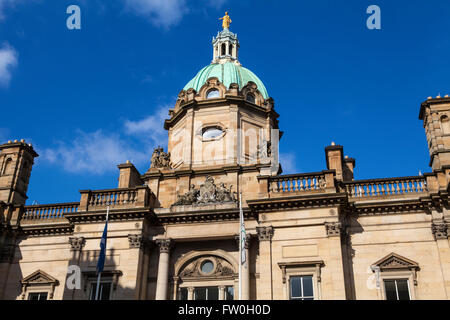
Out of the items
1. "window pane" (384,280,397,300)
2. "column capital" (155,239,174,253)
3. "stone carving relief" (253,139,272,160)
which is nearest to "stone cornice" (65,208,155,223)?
"column capital" (155,239,174,253)

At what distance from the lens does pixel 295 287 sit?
75.3ft

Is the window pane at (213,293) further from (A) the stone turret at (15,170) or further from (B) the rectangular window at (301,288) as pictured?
(A) the stone turret at (15,170)

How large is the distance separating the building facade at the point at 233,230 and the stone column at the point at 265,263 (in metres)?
0.05

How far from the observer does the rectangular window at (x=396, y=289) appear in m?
22.4

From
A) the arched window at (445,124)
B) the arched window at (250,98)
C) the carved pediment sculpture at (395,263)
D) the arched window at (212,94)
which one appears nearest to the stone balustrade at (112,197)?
the arched window at (212,94)

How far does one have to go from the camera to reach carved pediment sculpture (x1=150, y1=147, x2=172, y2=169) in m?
29.2

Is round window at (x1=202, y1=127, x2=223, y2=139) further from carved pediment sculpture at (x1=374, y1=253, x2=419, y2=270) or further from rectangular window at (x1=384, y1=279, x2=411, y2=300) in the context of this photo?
rectangular window at (x1=384, y1=279, x2=411, y2=300)

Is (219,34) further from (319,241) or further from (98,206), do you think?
(319,241)

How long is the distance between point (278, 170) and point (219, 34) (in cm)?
1541

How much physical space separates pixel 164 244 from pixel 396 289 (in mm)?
11560

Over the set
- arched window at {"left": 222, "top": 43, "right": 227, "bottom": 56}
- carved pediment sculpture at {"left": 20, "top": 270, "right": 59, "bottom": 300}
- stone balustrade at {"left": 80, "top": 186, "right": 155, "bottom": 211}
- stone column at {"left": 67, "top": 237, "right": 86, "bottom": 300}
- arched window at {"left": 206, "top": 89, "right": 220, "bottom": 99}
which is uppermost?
arched window at {"left": 222, "top": 43, "right": 227, "bottom": 56}

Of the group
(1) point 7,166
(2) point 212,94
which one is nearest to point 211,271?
(2) point 212,94

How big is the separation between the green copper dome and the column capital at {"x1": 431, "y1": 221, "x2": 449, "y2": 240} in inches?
605

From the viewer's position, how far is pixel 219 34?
40.4m
